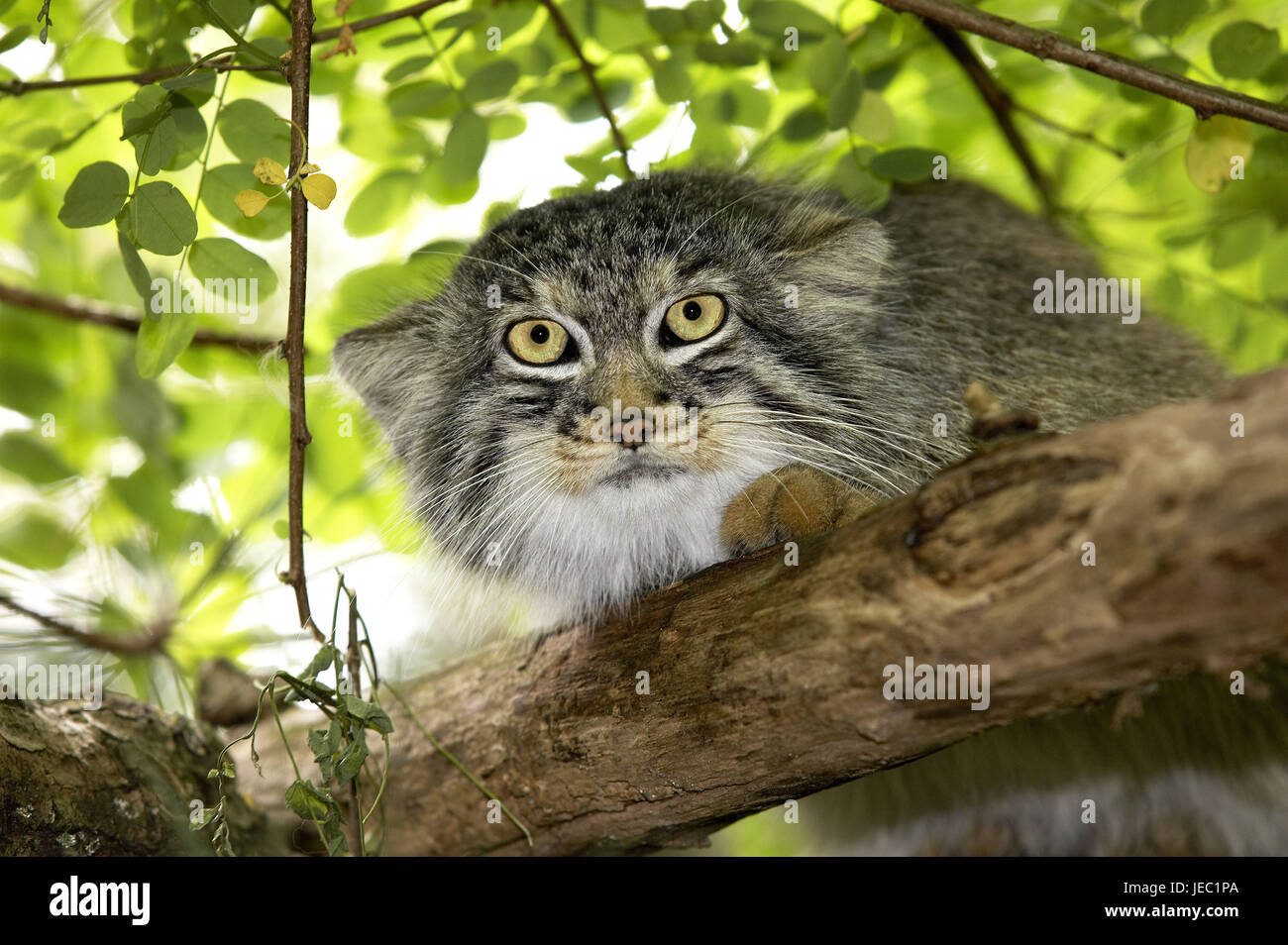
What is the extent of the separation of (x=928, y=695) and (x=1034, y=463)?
0.47 meters

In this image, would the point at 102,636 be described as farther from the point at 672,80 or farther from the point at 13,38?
the point at 672,80

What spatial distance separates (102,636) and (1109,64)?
10.7ft

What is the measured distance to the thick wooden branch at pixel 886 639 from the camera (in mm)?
1435

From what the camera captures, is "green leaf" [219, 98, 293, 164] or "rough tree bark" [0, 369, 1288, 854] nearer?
"rough tree bark" [0, 369, 1288, 854]

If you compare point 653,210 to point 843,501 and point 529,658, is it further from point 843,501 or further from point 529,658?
point 529,658

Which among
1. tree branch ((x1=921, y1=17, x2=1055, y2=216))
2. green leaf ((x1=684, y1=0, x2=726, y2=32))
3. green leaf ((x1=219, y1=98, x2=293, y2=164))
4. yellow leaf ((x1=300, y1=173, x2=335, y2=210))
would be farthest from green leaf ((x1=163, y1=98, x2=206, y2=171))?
tree branch ((x1=921, y1=17, x2=1055, y2=216))

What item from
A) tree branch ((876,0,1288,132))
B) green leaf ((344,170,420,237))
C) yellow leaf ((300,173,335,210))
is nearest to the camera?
yellow leaf ((300,173,335,210))

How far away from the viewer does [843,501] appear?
7.80 ft

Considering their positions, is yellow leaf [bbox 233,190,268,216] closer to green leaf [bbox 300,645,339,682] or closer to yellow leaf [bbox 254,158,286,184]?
yellow leaf [bbox 254,158,286,184]

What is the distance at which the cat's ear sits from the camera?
9.93 ft

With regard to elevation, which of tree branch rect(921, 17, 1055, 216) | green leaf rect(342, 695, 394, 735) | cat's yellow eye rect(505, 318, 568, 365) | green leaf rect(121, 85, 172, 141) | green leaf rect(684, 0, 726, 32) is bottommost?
green leaf rect(342, 695, 394, 735)

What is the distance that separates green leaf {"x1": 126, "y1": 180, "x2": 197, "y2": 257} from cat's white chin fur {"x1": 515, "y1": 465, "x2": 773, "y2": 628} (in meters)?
1.09

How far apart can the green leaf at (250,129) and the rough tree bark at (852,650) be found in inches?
58.9
